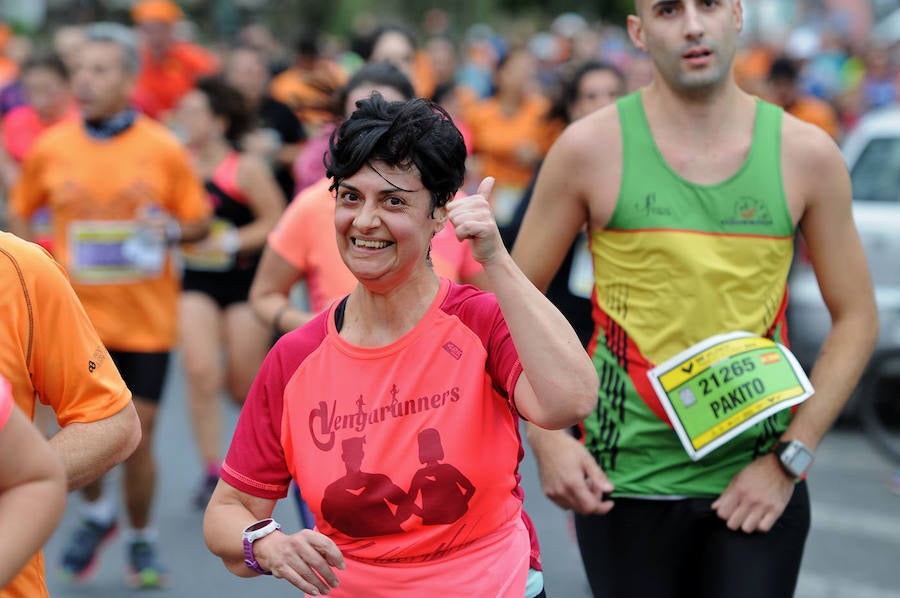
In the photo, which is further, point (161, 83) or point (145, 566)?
point (161, 83)

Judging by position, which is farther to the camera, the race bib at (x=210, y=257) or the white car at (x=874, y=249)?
the white car at (x=874, y=249)

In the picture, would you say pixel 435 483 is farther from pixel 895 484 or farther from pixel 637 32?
pixel 895 484

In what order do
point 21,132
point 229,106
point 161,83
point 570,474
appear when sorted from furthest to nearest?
point 161,83 < point 21,132 < point 229,106 < point 570,474

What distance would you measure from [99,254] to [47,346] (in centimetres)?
361

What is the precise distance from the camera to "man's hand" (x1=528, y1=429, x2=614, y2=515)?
11.3 feet

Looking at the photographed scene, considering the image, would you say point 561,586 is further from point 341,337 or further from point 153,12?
point 153,12

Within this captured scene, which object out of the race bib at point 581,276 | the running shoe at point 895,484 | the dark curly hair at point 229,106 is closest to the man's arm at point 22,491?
the race bib at point 581,276

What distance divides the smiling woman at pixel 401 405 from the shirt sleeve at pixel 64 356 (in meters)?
0.30

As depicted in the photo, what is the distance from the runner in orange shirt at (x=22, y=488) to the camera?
2051 millimetres

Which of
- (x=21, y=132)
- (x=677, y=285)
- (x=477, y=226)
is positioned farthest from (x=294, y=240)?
(x=21, y=132)

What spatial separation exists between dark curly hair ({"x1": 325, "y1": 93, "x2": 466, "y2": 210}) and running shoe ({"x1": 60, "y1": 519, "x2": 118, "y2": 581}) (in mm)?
3884

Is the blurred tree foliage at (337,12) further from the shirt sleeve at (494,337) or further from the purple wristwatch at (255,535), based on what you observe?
the purple wristwatch at (255,535)

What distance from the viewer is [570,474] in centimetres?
346

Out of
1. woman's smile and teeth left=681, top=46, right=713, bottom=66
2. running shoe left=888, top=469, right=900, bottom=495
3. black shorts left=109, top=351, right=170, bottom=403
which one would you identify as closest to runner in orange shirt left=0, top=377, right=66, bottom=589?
woman's smile and teeth left=681, top=46, right=713, bottom=66
